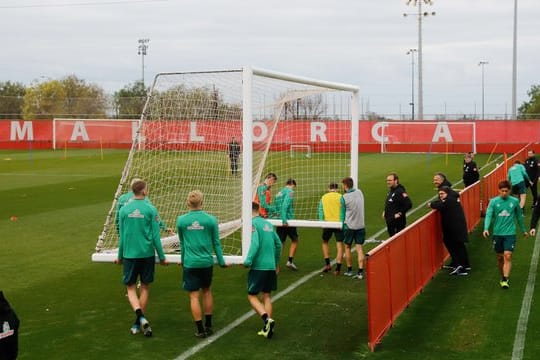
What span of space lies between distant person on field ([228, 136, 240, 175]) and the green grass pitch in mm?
1803

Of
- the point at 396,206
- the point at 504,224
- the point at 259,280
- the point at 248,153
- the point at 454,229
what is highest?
the point at 248,153

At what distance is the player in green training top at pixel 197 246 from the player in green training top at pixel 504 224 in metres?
4.90

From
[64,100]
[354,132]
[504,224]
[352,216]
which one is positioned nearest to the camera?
[504,224]

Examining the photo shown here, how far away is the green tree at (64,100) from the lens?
7419 centimetres

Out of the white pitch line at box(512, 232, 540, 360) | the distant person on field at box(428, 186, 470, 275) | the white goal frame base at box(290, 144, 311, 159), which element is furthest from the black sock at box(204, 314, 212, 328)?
the white goal frame base at box(290, 144, 311, 159)

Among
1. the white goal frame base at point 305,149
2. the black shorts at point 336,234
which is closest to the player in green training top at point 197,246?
the black shorts at point 336,234

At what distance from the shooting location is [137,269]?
9.57 m

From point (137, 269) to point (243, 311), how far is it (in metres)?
1.86

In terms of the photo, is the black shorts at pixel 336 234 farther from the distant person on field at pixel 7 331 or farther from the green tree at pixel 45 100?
the green tree at pixel 45 100

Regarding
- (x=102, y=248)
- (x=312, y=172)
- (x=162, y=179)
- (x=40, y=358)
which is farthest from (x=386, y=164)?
(x=40, y=358)

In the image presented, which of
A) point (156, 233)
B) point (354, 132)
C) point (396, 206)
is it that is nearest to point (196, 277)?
point (156, 233)

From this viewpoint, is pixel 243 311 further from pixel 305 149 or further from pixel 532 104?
pixel 532 104

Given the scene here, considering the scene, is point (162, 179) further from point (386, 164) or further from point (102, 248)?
point (386, 164)

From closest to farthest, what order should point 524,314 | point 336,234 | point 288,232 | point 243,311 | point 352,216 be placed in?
point 524,314
point 243,311
point 352,216
point 336,234
point 288,232
